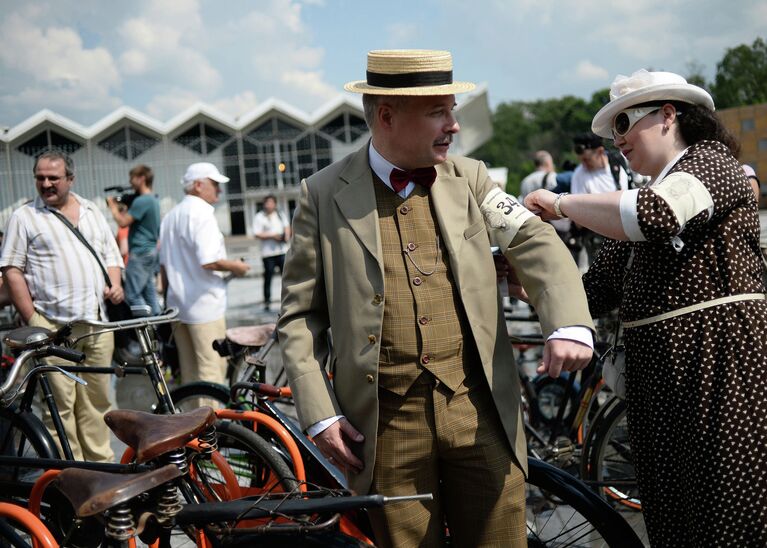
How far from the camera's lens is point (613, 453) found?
12.8ft

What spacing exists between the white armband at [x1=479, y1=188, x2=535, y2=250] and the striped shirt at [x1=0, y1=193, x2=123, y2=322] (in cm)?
355

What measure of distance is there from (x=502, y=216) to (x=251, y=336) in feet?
9.02

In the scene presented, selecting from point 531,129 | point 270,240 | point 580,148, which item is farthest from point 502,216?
point 531,129

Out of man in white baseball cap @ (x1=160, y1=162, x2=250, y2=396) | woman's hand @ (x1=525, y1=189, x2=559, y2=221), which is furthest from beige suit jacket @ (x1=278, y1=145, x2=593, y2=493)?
man in white baseball cap @ (x1=160, y1=162, x2=250, y2=396)

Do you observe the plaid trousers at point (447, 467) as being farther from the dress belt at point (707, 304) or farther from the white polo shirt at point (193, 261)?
the white polo shirt at point (193, 261)

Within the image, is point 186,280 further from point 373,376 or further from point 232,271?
point 373,376

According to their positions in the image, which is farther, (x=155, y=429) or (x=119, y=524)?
(x=155, y=429)

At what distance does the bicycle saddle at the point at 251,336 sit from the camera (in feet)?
15.4

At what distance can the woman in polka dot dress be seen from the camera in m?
2.27

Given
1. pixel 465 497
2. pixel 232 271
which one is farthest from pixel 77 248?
pixel 465 497

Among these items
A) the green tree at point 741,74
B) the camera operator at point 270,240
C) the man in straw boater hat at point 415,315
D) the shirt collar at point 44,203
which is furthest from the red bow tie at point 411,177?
the green tree at point 741,74

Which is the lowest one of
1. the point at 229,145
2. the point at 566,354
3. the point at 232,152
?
the point at 566,354

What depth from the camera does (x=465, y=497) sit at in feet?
7.73

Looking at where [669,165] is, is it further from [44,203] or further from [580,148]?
[580,148]
